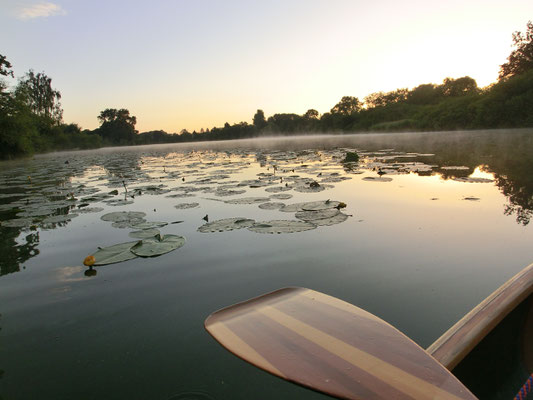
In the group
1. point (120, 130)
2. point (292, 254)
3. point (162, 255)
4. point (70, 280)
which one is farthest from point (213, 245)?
point (120, 130)

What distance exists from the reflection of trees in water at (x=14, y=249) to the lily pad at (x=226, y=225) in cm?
146

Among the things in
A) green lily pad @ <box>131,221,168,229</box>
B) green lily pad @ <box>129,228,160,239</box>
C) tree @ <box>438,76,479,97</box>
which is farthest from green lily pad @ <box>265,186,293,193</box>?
tree @ <box>438,76,479,97</box>

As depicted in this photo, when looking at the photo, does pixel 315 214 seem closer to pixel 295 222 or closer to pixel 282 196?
pixel 295 222

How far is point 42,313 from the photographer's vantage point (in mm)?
1569

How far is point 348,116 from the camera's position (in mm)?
58969

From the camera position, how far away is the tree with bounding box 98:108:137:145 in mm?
72750

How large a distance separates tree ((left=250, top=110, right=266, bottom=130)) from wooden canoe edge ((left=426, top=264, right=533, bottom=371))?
81685mm

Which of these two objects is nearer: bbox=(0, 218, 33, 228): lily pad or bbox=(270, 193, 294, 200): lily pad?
bbox=(0, 218, 33, 228): lily pad

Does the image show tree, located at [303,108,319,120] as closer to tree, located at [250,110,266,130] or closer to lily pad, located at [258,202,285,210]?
tree, located at [250,110,266,130]

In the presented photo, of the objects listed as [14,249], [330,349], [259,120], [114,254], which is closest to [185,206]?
[114,254]

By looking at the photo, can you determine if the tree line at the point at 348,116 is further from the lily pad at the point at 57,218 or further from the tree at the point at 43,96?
the lily pad at the point at 57,218

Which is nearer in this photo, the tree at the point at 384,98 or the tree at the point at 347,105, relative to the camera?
the tree at the point at 384,98

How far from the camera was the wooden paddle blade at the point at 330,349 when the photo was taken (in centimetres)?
83

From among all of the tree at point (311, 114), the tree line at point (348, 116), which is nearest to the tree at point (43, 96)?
the tree line at point (348, 116)
